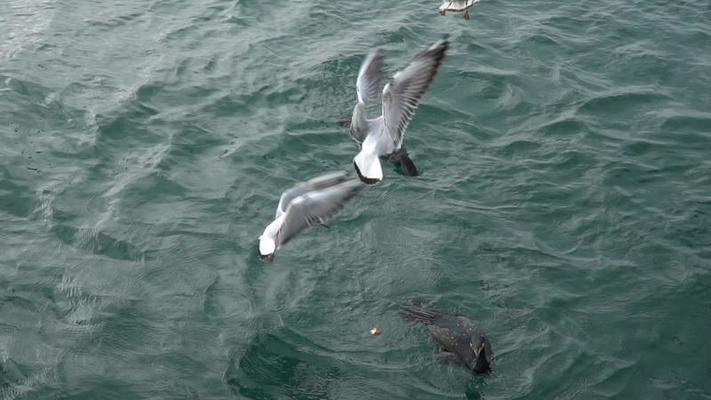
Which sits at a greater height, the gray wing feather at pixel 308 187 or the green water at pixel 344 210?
the gray wing feather at pixel 308 187

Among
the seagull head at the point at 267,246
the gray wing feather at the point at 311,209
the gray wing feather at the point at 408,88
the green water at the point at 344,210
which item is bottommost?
the green water at the point at 344,210

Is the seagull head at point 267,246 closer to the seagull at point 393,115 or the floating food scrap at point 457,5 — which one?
the seagull at point 393,115

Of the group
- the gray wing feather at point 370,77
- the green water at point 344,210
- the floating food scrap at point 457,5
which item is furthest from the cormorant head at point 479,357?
the floating food scrap at point 457,5

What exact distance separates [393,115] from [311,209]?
6.21 feet

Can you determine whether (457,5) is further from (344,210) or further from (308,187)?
(308,187)

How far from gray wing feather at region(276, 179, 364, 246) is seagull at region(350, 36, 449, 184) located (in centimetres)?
45

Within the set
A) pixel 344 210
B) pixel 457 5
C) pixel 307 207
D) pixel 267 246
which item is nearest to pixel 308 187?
pixel 307 207

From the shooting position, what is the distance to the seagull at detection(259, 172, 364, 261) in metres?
8.90

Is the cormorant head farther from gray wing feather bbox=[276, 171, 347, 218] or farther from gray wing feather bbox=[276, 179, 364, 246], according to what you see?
gray wing feather bbox=[276, 171, 347, 218]

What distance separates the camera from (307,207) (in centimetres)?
893

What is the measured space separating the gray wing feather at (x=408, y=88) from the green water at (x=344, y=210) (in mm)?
1258

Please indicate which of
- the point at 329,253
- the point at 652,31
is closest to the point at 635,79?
the point at 652,31

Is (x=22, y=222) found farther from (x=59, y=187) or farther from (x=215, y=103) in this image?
(x=215, y=103)

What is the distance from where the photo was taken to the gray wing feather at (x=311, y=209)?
29.2 feet
